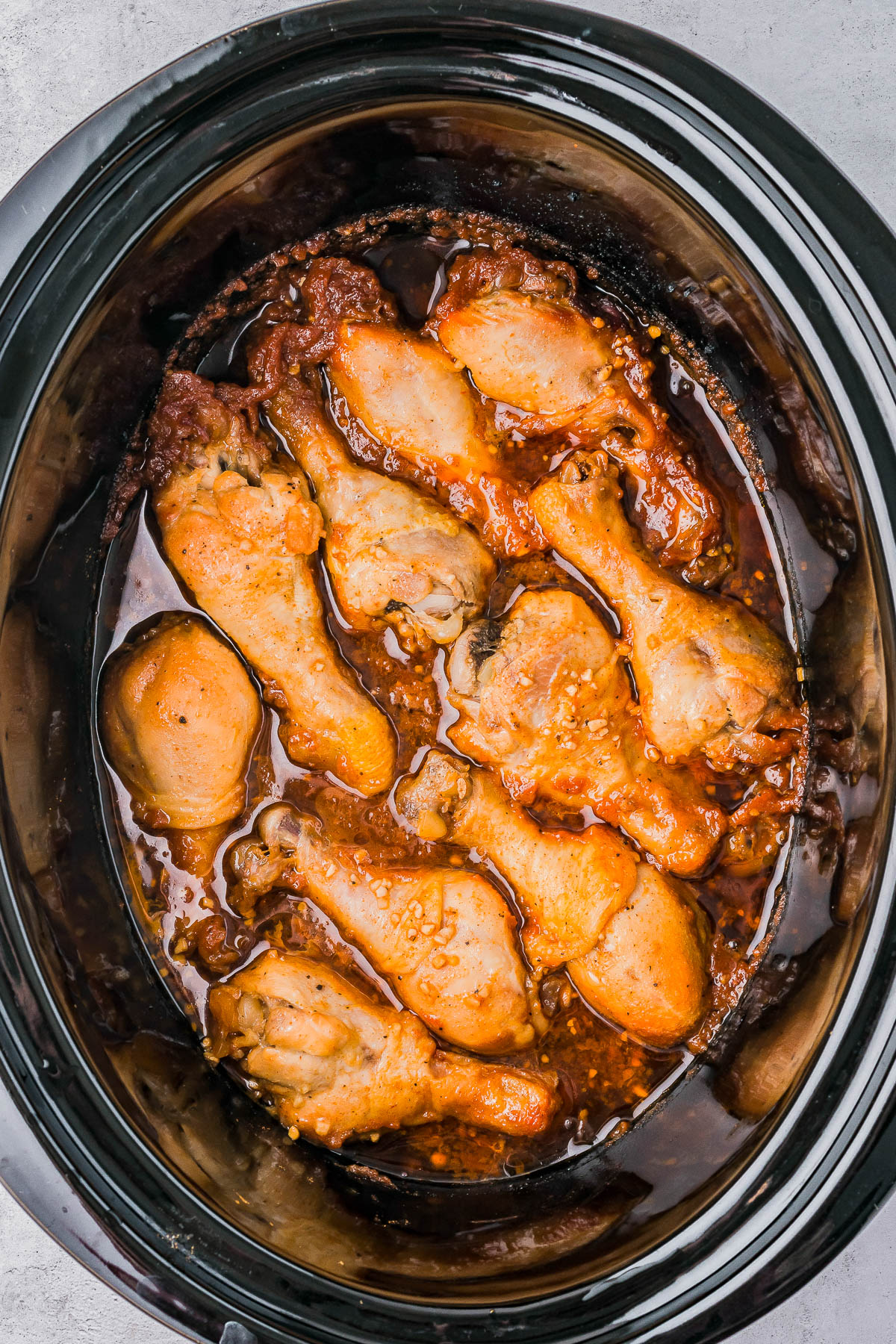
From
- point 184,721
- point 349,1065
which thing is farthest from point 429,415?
point 349,1065

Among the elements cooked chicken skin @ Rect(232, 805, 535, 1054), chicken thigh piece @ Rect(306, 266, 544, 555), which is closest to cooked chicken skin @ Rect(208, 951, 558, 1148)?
cooked chicken skin @ Rect(232, 805, 535, 1054)

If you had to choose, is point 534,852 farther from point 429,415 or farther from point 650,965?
point 429,415

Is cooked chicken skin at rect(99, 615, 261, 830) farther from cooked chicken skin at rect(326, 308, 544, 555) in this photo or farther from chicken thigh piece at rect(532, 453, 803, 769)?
chicken thigh piece at rect(532, 453, 803, 769)

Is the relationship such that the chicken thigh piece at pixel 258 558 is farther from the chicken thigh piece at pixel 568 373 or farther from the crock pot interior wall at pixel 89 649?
the chicken thigh piece at pixel 568 373

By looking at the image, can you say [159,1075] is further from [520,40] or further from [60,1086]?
[520,40]

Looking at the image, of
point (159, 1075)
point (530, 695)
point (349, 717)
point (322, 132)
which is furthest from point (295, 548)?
point (159, 1075)

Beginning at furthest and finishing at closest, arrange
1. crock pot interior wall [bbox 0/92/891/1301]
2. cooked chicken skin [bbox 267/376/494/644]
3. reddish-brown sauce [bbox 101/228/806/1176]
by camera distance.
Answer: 1. reddish-brown sauce [bbox 101/228/806/1176]
2. cooked chicken skin [bbox 267/376/494/644]
3. crock pot interior wall [bbox 0/92/891/1301]
